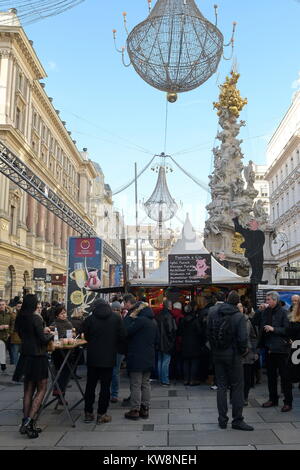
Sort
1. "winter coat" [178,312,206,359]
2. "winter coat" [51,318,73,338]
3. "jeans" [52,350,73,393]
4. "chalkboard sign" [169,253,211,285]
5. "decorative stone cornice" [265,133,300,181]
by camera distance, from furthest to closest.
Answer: "decorative stone cornice" [265,133,300,181] < "chalkboard sign" [169,253,211,285] < "winter coat" [178,312,206,359] < "winter coat" [51,318,73,338] < "jeans" [52,350,73,393]

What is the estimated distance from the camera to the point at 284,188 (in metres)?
53.5

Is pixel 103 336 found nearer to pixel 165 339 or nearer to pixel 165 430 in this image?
pixel 165 430

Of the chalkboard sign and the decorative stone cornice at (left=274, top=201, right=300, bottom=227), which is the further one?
the decorative stone cornice at (left=274, top=201, right=300, bottom=227)

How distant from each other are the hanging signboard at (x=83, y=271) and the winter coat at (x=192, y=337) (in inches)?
193

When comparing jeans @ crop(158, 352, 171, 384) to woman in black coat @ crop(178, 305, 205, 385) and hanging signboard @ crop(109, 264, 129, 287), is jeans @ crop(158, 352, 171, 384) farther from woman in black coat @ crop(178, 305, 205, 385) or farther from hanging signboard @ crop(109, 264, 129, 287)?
hanging signboard @ crop(109, 264, 129, 287)

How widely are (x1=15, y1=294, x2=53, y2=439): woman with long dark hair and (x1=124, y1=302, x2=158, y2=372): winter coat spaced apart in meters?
1.22

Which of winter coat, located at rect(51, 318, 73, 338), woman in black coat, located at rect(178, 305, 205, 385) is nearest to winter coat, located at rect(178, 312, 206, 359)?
woman in black coat, located at rect(178, 305, 205, 385)

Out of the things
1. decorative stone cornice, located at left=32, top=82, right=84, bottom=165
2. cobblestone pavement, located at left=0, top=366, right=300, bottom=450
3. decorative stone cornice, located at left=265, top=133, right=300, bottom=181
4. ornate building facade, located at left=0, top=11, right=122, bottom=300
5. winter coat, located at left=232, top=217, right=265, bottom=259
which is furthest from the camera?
decorative stone cornice, located at left=265, top=133, right=300, bottom=181

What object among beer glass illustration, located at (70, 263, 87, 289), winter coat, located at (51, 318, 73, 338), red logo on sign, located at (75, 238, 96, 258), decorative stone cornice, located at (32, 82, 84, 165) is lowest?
winter coat, located at (51, 318, 73, 338)

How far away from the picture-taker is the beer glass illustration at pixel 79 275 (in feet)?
46.2

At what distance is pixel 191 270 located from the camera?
1083cm

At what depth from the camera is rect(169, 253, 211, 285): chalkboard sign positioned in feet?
35.4

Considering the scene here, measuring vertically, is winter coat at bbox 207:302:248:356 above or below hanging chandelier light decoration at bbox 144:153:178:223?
below

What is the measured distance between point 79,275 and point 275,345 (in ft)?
28.0
